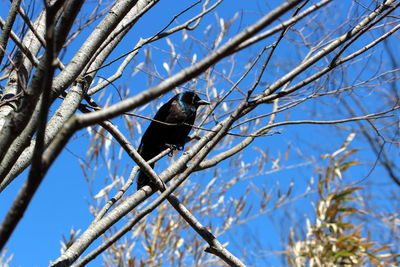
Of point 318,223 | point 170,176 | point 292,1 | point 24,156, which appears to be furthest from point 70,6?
point 318,223

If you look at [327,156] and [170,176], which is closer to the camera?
[170,176]

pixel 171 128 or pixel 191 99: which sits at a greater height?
pixel 191 99

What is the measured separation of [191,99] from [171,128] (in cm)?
39

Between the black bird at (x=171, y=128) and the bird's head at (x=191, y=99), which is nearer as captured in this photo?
the black bird at (x=171, y=128)

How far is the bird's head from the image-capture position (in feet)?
15.5

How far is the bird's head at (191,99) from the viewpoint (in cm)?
472

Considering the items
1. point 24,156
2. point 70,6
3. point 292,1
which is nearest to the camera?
point 292,1

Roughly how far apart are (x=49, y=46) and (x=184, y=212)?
126cm

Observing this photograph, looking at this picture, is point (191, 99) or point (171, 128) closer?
point (171, 128)

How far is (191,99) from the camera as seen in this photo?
4793mm

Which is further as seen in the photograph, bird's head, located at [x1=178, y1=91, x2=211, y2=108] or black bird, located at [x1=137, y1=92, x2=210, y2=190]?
bird's head, located at [x1=178, y1=91, x2=211, y2=108]

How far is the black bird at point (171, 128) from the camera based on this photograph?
459cm

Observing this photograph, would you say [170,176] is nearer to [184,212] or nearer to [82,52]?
[184,212]

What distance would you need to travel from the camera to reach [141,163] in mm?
2061
